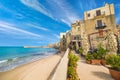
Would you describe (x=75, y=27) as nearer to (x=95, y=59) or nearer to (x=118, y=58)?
(x=95, y=59)

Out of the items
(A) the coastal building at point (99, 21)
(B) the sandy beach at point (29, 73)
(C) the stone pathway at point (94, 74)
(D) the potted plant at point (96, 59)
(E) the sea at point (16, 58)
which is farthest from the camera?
(A) the coastal building at point (99, 21)

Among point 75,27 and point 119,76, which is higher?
point 75,27

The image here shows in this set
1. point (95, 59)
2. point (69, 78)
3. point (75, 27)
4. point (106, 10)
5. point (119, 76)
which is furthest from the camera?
point (75, 27)

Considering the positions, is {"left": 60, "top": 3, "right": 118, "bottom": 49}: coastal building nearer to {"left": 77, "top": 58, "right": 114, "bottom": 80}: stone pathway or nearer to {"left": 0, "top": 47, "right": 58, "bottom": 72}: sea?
{"left": 77, "top": 58, "right": 114, "bottom": 80}: stone pathway

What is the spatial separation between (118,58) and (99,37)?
43.2ft

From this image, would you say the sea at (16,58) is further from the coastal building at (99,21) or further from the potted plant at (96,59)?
the coastal building at (99,21)

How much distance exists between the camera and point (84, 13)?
24750 millimetres

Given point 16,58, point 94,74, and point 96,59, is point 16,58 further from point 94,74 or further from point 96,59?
point 94,74

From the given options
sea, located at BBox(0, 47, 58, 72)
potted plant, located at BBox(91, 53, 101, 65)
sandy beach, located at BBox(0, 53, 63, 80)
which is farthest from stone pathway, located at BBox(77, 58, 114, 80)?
sea, located at BBox(0, 47, 58, 72)

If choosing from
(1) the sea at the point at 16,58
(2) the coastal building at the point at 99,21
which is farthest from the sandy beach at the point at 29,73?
(2) the coastal building at the point at 99,21

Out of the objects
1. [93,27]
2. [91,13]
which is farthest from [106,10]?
[93,27]

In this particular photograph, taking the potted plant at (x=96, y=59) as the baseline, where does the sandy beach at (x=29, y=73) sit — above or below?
below

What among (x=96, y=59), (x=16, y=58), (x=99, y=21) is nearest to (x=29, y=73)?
(x=96, y=59)

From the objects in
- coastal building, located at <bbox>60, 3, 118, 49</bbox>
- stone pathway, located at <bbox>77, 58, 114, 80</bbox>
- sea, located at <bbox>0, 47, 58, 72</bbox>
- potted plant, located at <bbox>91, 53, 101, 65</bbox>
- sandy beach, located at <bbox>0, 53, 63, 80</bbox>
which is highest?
coastal building, located at <bbox>60, 3, 118, 49</bbox>
